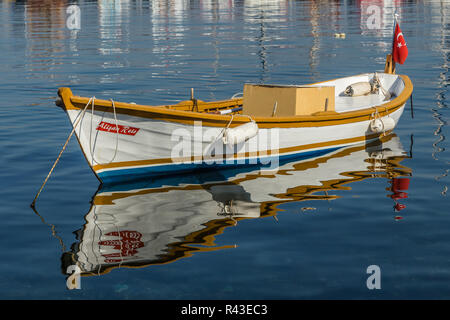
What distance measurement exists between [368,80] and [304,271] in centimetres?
1160

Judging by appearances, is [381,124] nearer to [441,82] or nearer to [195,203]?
[195,203]

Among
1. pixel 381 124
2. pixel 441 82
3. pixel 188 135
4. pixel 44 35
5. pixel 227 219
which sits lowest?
pixel 227 219

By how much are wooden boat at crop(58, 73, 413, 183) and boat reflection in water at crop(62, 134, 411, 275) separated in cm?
31

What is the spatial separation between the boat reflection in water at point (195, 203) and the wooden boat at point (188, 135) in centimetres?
31

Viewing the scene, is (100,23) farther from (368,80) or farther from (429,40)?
(368,80)

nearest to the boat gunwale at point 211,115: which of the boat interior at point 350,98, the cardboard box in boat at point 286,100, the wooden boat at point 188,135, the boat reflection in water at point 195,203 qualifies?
the wooden boat at point 188,135

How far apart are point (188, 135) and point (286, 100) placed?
2906 mm

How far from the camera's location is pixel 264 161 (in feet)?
45.2

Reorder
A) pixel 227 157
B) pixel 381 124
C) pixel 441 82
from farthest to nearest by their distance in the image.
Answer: pixel 441 82, pixel 381 124, pixel 227 157

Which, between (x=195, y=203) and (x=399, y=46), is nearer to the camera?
(x=195, y=203)

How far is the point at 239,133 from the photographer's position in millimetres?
12344

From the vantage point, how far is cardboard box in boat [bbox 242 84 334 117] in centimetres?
1405

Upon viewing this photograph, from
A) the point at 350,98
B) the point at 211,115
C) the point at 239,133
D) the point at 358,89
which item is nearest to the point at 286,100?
the point at 239,133

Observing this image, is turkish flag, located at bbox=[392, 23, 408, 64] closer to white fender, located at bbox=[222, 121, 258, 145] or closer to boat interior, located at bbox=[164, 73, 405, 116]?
boat interior, located at bbox=[164, 73, 405, 116]
